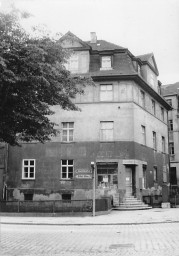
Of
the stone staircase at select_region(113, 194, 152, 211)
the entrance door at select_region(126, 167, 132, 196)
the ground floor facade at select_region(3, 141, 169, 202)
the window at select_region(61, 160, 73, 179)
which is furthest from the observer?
the window at select_region(61, 160, 73, 179)

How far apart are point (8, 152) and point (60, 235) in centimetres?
1845

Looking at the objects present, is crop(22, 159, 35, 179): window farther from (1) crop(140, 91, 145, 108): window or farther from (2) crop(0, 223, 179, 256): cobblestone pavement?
(2) crop(0, 223, 179, 256): cobblestone pavement

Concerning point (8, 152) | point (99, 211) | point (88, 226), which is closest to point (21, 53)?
point (88, 226)

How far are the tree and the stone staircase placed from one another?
16.8 m

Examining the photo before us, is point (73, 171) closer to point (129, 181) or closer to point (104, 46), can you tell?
point (129, 181)

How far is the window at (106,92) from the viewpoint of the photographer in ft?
96.5

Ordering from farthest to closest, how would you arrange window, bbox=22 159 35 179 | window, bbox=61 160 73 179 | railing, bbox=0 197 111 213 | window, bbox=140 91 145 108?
window, bbox=140 91 145 108 < window, bbox=22 159 35 179 < window, bbox=61 160 73 179 < railing, bbox=0 197 111 213

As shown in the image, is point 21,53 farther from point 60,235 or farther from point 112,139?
point 112,139

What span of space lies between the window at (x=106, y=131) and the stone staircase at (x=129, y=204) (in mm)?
4772

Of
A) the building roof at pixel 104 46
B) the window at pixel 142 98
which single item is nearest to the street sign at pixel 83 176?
the window at pixel 142 98

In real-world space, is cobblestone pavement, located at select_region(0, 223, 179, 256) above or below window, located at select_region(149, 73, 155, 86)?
below

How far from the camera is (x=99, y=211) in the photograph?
21531 millimetres

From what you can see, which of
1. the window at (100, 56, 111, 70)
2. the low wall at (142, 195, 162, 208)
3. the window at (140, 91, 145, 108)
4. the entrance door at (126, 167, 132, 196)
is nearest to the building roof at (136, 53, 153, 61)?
the window at (140, 91, 145, 108)

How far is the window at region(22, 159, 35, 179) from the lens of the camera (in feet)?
97.2
